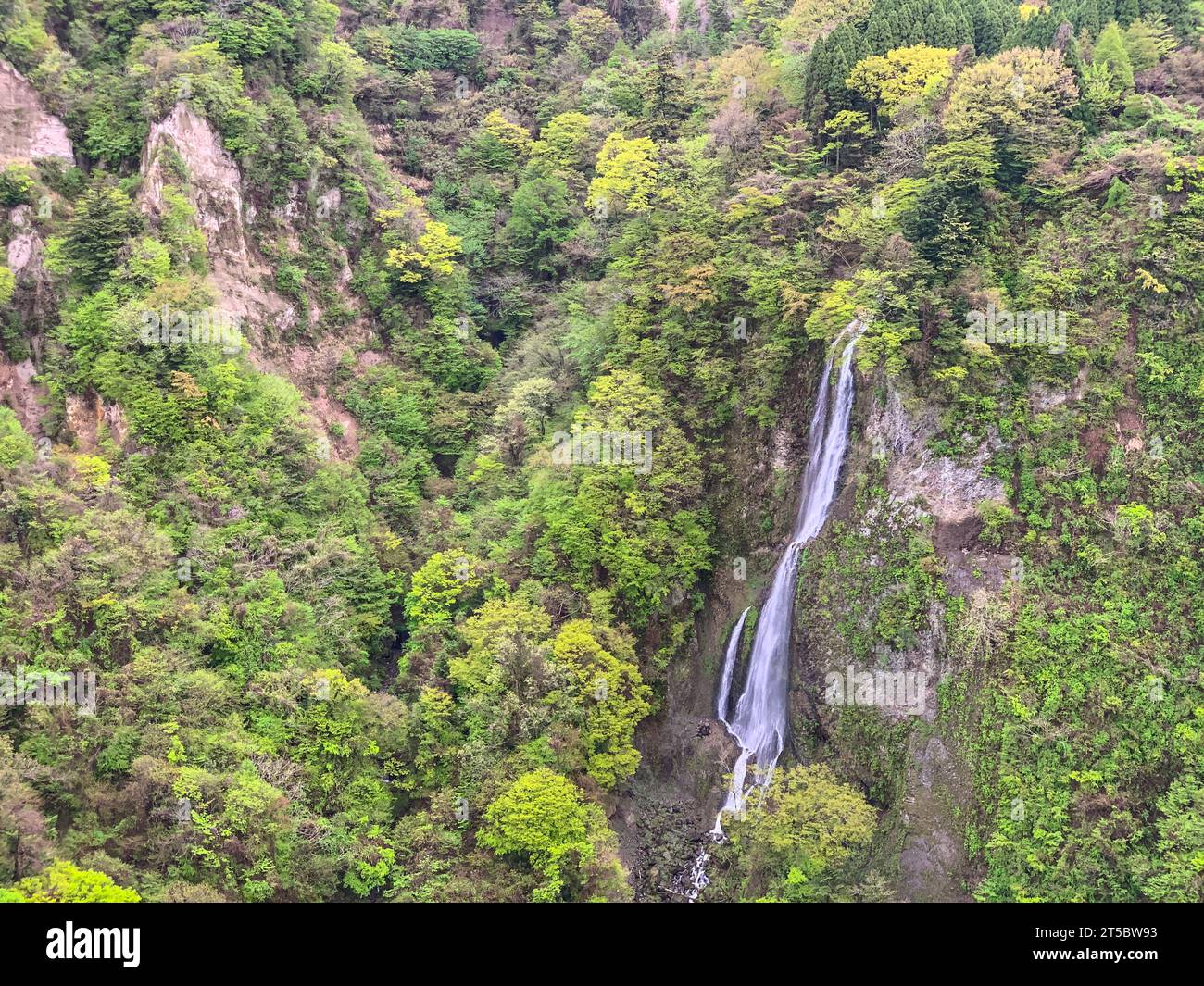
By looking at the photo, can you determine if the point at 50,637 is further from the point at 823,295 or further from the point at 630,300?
the point at 823,295

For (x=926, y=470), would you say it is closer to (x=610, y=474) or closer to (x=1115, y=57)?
(x=610, y=474)

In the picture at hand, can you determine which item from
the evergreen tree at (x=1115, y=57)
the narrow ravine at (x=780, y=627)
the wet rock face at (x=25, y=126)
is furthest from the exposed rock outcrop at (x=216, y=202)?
the evergreen tree at (x=1115, y=57)

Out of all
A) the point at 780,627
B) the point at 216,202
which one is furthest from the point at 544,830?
the point at 216,202

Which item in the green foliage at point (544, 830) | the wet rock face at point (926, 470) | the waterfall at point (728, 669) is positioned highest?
the wet rock face at point (926, 470)

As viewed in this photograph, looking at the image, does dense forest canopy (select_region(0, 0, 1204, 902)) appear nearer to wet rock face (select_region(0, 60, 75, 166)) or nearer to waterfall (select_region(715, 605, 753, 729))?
wet rock face (select_region(0, 60, 75, 166))

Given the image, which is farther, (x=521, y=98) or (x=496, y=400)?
(x=521, y=98)

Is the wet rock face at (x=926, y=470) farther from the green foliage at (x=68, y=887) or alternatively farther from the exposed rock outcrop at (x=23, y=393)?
the exposed rock outcrop at (x=23, y=393)
